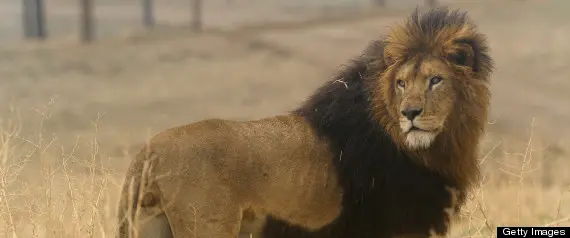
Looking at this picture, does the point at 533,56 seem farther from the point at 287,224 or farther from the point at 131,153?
the point at 287,224

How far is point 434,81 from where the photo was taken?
13.3 feet

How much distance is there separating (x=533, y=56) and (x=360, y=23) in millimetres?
4555

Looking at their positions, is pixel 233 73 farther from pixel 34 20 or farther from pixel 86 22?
pixel 34 20

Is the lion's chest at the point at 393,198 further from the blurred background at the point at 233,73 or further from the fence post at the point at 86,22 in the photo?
the fence post at the point at 86,22

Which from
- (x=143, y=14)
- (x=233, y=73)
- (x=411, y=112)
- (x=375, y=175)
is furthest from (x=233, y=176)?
(x=143, y=14)

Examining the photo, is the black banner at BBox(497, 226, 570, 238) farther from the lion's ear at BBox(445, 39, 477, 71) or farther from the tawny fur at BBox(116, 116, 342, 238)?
the tawny fur at BBox(116, 116, 342, 238)

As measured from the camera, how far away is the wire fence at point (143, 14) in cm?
2069

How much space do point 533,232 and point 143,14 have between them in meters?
23.6

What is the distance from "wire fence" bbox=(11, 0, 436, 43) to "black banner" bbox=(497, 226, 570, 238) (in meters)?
15.8

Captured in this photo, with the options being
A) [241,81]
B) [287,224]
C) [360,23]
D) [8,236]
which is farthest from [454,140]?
[360,23]

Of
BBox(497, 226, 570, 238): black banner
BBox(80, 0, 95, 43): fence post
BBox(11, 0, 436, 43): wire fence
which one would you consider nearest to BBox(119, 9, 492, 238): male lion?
BBox(497, 226, 570, 238): black banner

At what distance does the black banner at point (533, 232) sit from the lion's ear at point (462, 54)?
121 centimetres

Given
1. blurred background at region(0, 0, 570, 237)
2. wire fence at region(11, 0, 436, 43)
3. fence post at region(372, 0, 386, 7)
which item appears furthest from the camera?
fence post at region(372, 0, 386, 7)

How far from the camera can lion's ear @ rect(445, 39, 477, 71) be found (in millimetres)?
4125
